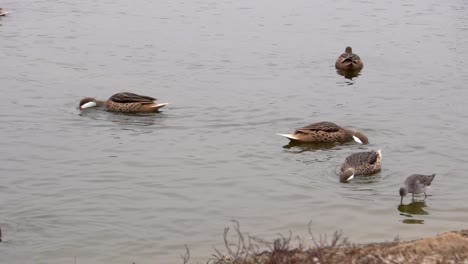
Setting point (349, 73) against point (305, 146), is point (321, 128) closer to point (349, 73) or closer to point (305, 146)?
point (305, 146)

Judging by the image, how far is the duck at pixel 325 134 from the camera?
14602 mm

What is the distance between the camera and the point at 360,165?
12.6m

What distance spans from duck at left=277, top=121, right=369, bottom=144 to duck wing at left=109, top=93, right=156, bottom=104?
3346 millimetres

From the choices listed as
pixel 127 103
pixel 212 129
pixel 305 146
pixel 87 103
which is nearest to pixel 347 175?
pixel 305 146

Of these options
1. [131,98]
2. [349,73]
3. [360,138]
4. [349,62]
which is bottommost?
[360,138]

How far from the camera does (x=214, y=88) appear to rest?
1847 cm

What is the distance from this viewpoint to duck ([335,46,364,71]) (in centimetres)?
2062

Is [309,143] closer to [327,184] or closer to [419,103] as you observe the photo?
[327,184]

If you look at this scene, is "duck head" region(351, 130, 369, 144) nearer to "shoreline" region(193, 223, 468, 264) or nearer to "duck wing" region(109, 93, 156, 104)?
"duck wing" region(109, 93, 156, 104)

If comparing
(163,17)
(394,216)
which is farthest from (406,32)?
(394,216)

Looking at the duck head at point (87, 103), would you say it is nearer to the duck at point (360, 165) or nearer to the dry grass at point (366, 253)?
the duck at point (360, 165)

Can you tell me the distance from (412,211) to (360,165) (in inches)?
57.6

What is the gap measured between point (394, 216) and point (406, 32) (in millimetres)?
15031

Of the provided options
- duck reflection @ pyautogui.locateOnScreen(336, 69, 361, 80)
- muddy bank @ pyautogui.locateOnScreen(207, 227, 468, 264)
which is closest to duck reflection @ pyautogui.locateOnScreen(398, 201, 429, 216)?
muddy bank @ pyautogui.locateOnScreen(207, 227, 468, 264)
